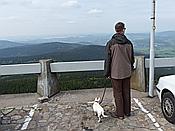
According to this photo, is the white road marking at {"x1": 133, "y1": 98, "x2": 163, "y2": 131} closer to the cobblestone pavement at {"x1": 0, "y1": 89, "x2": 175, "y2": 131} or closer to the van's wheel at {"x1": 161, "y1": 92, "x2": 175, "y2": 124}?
the cobblestone pavement at {"x1": 0, "y1": 89, "x2": 175, "y2": 131}

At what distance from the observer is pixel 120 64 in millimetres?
5934

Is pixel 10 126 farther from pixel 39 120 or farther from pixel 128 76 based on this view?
pixel 128 76

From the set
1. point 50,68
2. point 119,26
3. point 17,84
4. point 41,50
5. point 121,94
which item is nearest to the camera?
point 119,26

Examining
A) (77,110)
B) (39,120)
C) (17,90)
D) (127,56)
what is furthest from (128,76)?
(17,90)

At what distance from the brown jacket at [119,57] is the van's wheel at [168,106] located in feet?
2.82

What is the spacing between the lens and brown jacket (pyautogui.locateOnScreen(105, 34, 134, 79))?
5855 millimetres

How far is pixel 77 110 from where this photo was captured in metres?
6.92

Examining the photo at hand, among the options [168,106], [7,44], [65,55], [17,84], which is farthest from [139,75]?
[7,44]

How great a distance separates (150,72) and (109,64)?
214 centimetres

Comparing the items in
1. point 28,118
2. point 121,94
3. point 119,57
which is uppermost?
point 119,57

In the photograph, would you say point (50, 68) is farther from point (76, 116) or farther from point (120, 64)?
point (120, 64)

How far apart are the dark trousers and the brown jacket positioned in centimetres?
15

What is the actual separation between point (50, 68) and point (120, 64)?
282 centimetres

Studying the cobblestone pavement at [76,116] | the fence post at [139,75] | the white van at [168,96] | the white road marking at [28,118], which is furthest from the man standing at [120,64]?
the fence post at [139,75]
